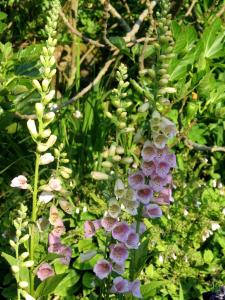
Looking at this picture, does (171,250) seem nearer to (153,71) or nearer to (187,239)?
(187,239)

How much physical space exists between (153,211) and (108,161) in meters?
0.25

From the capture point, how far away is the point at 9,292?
2396 mm

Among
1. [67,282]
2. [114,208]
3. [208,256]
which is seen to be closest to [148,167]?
[114,208]

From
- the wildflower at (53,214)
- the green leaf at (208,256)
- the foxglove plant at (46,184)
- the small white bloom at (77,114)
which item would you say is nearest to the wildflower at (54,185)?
the foxglove plant at (46,184)

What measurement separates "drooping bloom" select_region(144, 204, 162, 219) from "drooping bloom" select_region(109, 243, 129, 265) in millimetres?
158

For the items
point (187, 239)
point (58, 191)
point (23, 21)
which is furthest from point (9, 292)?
point (23, 21)

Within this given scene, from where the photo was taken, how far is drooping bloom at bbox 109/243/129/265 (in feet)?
6.40

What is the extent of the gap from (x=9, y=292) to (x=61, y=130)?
1244mm

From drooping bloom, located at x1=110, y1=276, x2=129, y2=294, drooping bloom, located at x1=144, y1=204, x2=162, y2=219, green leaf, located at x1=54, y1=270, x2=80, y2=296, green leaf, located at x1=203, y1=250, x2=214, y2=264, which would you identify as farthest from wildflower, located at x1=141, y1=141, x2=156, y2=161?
green leaf, located at x1=203, y1=250, x2=214, y2=264

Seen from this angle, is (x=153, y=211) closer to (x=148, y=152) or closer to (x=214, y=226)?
(x=148, y=152)

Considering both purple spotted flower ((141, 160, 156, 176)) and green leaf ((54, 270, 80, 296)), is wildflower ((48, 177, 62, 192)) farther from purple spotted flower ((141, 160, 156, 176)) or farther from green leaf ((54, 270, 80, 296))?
green leaf ((54, 270, 80, 296))

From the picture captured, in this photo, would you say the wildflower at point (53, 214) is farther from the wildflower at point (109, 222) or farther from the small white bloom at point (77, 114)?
the small white bloom at point (77, 114)

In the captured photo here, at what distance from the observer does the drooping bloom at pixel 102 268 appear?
78.1 inches

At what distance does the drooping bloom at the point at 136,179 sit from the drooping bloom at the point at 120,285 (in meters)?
0.35
